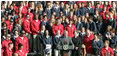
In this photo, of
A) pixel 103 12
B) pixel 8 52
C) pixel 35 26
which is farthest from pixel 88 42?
pixel 8 52

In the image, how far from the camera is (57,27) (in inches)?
705

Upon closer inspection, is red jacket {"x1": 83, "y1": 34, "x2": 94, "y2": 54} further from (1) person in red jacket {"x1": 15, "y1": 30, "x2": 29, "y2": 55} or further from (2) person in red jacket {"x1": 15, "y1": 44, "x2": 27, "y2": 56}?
(2) person in red jacket {"x1": 15, "y1": 44, "x2": 27, "y2": 56}

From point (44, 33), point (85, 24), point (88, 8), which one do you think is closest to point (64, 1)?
point (88, 8)

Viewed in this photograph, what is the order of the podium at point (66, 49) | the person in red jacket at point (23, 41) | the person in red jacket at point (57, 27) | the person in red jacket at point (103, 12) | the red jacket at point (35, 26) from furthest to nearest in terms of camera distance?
the person in red jacket at point (103, 12) → the red jacket at point (35, 26) → the person in red jacket at point (57, 27) → the person in red jacket at point (23, 41) → the podium at point (66, 49)

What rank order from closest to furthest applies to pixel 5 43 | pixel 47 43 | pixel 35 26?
pixel 5 43 < pixel 47 43 < pixel 35 26

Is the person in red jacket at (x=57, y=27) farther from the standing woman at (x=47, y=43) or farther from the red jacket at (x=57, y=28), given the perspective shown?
the standing woman at (x=47, y=43)

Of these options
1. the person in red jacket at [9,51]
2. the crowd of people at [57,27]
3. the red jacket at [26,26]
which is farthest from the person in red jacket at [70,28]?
the person in red jacket at [9,51]

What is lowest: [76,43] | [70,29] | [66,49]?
[66,49]

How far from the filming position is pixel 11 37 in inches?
673

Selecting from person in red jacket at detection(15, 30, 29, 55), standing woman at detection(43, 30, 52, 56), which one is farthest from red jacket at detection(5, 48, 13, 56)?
standing woman at detection(43, 30, 52, 56)

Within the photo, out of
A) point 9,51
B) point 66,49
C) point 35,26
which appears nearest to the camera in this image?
point 66,49

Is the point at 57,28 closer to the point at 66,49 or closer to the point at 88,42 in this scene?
the point at 88,42

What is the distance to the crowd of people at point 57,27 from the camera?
16516 millimetres

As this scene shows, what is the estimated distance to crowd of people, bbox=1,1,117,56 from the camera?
54.2 ft
